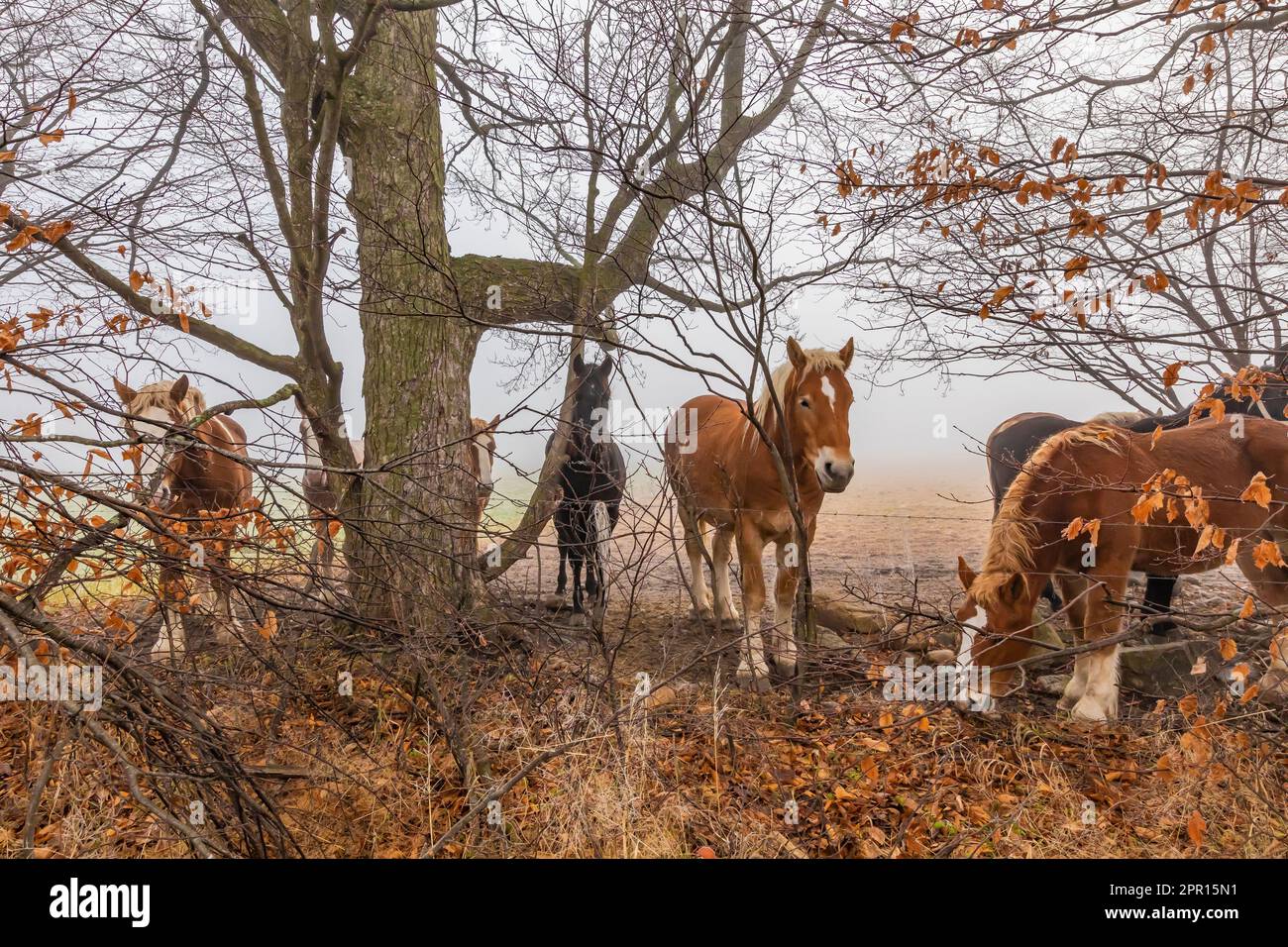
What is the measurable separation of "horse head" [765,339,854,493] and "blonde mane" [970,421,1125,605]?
91cm

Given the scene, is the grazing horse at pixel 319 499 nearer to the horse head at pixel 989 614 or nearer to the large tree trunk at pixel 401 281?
the large tree trunk at pixel 401 281

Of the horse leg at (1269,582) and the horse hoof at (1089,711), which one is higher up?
the horse leg at (1269,582)

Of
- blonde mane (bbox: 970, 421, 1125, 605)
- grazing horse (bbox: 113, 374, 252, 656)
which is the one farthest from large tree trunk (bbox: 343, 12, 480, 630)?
blonde mane (bbox: 970, 421, 1125, 605)

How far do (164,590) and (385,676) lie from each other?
1.39 meters

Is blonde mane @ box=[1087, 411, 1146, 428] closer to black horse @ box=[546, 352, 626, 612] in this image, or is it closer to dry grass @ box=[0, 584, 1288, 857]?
dry grass @ box=[0, 584, 1288, 857]

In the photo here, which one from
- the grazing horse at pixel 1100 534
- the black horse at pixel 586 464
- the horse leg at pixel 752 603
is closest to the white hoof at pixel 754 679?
the horse leg at pixel 752 603

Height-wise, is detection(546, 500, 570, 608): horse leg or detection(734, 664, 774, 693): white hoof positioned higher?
detection(546, 500, 570, 608): horse leg

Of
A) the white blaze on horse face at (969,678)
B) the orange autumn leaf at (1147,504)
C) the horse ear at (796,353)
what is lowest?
the white blaze on horse face at (969,678)

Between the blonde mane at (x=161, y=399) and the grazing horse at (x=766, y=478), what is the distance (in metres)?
3.42

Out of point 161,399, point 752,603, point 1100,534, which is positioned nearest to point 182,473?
point 161,399

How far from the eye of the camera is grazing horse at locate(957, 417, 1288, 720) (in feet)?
15.0

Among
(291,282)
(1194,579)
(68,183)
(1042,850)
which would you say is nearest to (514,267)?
(291,282)

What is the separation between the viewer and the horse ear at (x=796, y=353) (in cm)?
497

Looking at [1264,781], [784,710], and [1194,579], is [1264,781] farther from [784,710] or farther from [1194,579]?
[1194,579]
